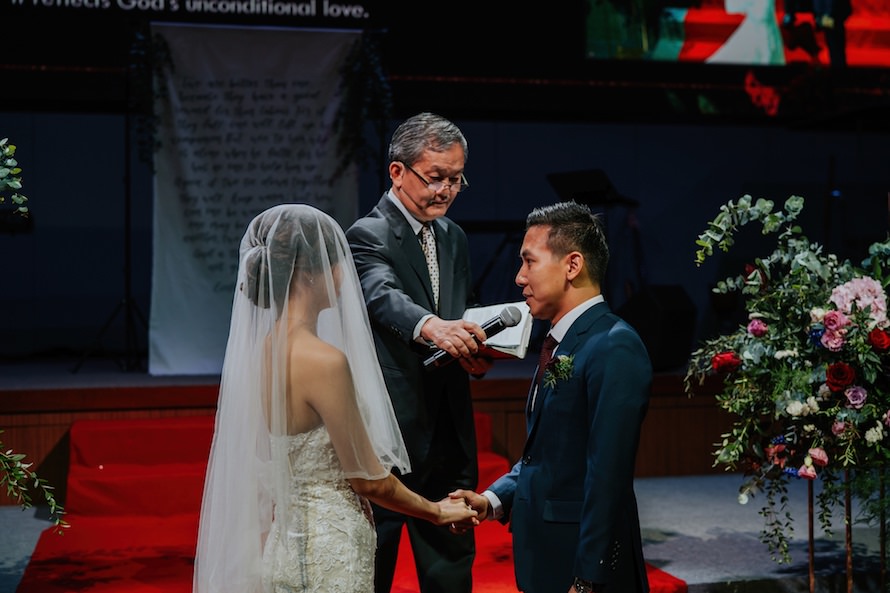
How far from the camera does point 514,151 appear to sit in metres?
8.34

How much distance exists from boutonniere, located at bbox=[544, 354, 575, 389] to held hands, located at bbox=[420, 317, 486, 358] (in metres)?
0.29

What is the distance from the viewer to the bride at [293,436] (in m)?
2.27

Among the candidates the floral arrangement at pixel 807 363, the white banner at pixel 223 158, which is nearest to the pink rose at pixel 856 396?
the floral arrangement at pixel 807 363

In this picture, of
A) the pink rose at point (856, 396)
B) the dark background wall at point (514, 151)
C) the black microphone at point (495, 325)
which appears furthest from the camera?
the dark background wall at point (514, 151)

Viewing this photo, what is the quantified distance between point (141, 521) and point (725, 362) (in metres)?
2.75

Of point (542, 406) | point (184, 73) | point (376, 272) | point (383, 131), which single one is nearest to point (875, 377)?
point (542, 406)

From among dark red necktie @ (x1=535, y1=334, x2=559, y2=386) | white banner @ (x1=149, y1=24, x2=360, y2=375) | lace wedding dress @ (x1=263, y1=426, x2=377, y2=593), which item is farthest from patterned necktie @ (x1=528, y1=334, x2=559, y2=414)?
white banner @ (x1=149, y1=24, x2=360, y2=375)

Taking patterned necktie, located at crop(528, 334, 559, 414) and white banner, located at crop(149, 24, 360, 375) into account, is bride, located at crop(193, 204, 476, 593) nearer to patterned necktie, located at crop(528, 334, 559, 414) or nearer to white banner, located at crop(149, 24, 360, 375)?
patterned necktie, located at crop(528, 334, 559, 414)

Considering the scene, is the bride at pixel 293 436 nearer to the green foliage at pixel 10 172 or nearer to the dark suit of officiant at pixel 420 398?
the dark suit of officiant at pixel 420 398

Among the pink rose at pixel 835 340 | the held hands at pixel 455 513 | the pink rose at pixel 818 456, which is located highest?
the pink rose at pixel 835 340

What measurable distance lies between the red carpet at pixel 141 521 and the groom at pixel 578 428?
145 cm

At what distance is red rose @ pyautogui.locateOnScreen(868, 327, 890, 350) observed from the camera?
3.16 metres

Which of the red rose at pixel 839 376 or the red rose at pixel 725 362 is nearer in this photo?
the red rose at pixel 839 376

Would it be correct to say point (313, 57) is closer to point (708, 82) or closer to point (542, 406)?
point (708, 82)
